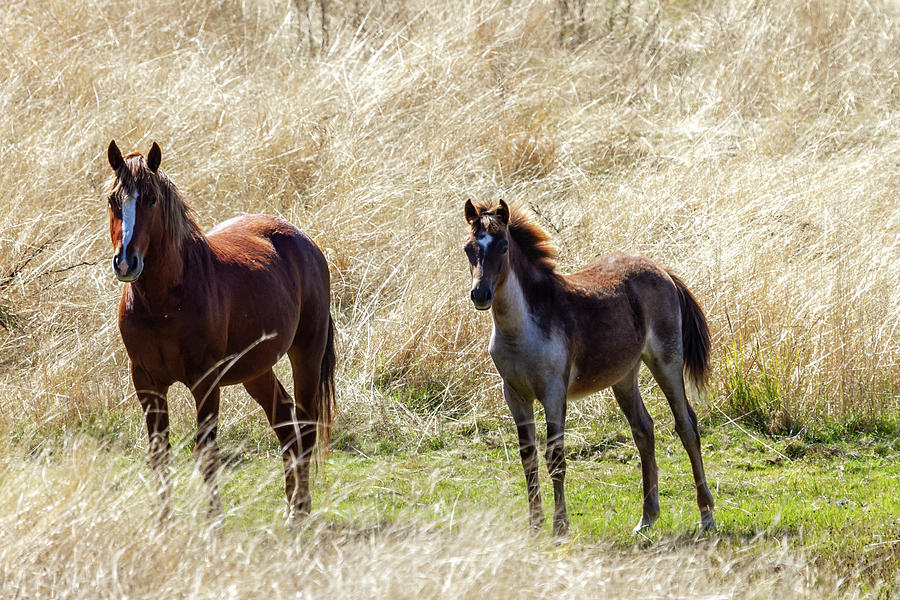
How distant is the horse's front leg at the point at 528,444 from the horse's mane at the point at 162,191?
174cm

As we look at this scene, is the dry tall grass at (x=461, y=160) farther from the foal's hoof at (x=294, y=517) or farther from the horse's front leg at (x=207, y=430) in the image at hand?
the horse's front leg at (x=207, y=430)

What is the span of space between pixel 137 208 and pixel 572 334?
217 cm

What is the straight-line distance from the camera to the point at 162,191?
189 inches

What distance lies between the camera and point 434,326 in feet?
25.2

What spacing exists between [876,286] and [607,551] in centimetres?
391

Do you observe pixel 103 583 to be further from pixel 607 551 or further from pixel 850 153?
pixel 850 153

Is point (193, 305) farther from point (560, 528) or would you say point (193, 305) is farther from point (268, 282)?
point (560, 528)

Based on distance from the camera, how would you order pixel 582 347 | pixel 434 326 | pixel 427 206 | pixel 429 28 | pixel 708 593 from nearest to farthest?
1. pixel 708 593
2. pixel 582 347
3. pixel 434 326
4. pixel 427 206
5. pixel 429 28

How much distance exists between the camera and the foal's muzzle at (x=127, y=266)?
4.43m

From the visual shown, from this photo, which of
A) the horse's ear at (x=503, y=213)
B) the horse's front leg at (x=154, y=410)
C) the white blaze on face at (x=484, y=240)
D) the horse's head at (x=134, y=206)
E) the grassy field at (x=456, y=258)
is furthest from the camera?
the horse's ear at (x=503, y=213)

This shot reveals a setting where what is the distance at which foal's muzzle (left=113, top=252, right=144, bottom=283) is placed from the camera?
14.5 ft

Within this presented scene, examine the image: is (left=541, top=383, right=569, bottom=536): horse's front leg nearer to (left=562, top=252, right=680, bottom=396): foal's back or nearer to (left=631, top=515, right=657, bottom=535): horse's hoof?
(left=562, top=252, right=680, bottom=396): foal's back

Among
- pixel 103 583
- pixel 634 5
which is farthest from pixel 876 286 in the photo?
pixel 634 5

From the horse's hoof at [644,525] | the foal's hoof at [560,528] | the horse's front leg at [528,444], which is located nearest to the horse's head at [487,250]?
the horse's front leg at [528,444]
